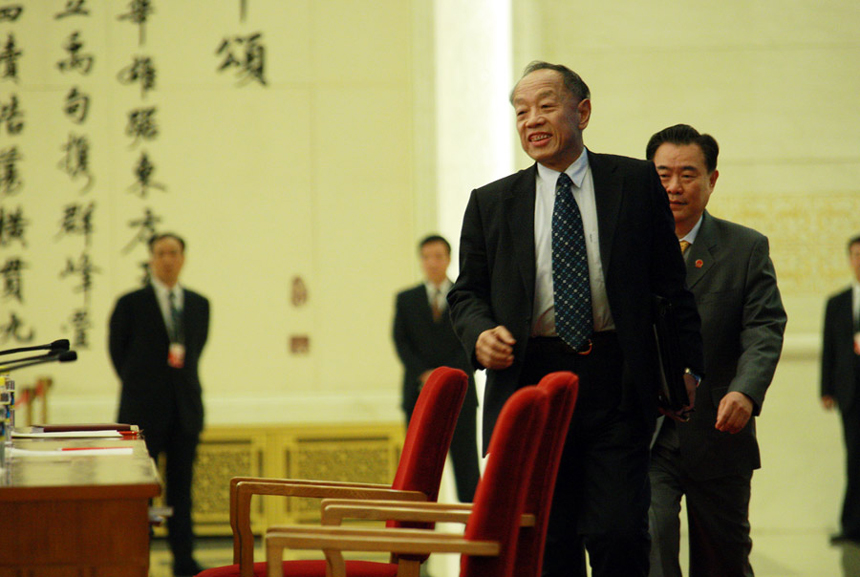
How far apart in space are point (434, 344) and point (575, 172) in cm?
332

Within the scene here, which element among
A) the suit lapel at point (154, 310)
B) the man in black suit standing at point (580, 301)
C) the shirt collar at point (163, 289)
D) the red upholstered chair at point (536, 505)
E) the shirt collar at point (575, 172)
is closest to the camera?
the red upholstered chair at point (536, 505)

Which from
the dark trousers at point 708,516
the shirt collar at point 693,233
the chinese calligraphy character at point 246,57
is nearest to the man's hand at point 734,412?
the dark trousers at point 708,516

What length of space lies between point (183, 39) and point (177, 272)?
1.97 m

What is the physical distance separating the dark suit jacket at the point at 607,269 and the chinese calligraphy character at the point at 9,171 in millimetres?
4923

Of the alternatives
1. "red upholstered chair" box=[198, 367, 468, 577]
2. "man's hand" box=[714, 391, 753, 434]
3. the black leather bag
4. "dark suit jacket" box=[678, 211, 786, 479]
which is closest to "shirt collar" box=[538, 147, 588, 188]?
the black leather bag

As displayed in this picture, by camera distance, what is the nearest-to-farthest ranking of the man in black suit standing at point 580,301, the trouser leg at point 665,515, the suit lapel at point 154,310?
the man in black suit standing at point 580,301
the trouser leg at point 665,515
the suit lapel at point 154,310

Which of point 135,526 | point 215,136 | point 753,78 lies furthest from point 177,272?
point 135,526

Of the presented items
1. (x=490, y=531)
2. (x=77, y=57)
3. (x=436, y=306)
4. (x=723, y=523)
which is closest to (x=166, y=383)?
(x=436, y=306)

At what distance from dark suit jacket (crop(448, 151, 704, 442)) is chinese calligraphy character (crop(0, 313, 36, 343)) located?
15.8 feet

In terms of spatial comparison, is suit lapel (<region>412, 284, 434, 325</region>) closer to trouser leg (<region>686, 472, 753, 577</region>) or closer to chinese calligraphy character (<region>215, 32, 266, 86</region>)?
chinese calligraphy character (<region>215, 32, 266, 86</region>)

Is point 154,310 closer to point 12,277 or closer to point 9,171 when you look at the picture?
point 12,277

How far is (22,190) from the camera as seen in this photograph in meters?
6.94

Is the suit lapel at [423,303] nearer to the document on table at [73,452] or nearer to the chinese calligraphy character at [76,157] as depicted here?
the chinese calligraphy character at [76,157]

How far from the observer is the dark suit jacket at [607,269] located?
2729 millimetres
